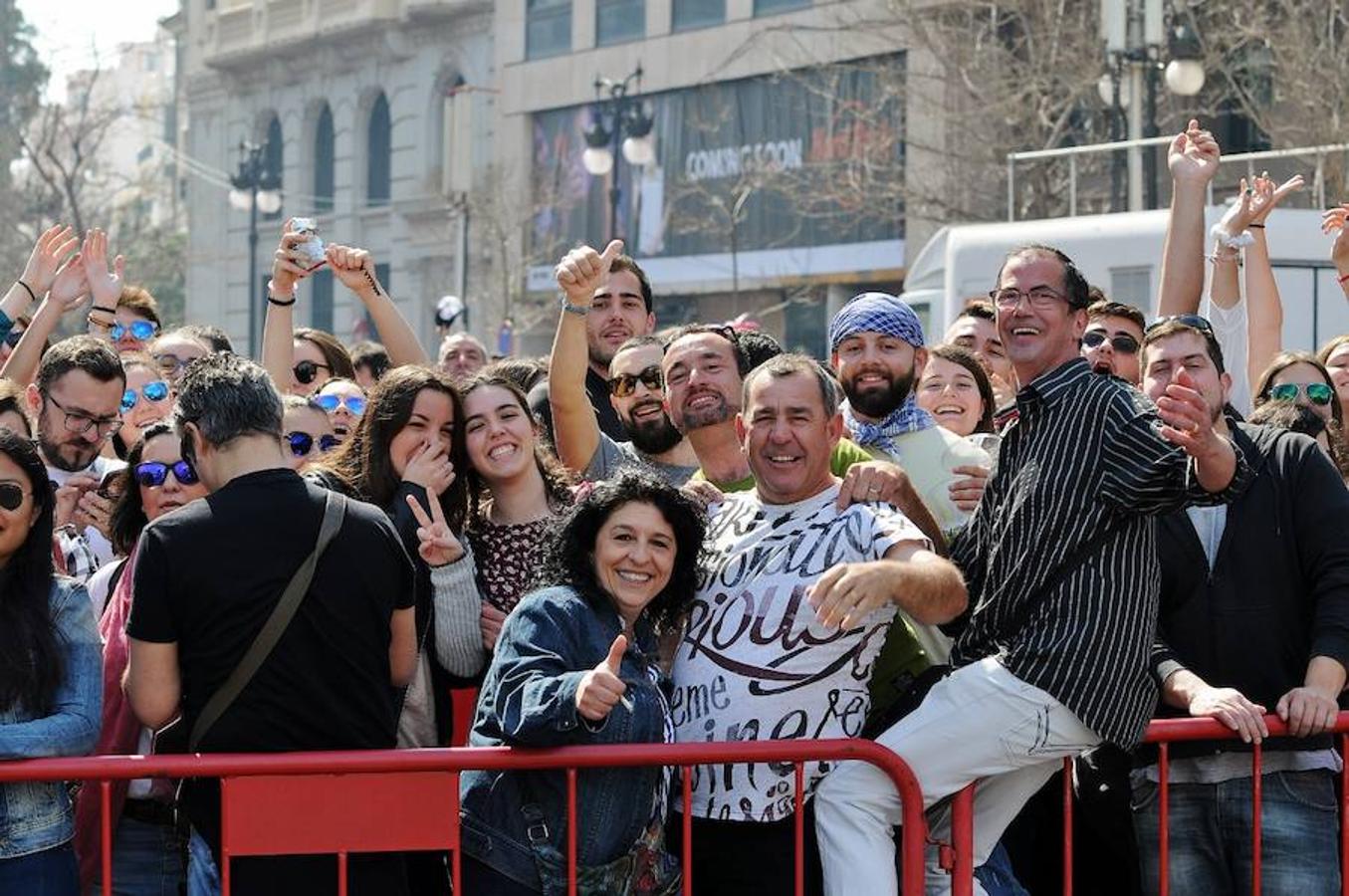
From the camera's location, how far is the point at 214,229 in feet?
197

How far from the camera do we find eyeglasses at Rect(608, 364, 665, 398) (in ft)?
21.2

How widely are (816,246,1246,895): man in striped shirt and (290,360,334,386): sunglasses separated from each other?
3.97 meters

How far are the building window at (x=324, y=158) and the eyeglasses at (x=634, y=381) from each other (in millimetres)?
48975

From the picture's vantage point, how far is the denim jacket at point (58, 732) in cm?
465

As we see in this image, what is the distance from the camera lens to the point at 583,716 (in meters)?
4.61

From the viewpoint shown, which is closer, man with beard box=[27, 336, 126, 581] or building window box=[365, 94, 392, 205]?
man with beard box=[27, 336, 126, 581]

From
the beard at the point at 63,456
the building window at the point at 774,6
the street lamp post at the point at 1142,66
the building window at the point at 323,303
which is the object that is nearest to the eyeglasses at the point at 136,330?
the beard at the point at 63,456

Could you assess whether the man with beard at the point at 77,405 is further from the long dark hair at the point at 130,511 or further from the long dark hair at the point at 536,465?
the long dark hair at the point at 536,465

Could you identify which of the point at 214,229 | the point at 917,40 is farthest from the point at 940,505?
the point at 214,229

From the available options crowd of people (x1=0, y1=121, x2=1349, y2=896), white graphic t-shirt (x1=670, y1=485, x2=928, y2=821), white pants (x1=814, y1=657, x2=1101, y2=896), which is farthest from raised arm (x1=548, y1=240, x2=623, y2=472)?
white pants (x1=814, y1=657, x2=1101, y2=896)

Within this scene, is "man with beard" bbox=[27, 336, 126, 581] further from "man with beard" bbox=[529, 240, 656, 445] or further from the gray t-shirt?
"man with beard" bbox=[529, 240, 656, 445]

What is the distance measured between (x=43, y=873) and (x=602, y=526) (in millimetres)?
1593

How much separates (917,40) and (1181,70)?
873 cm

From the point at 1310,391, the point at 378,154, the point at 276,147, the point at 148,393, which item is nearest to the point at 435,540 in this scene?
the point at 148,393
